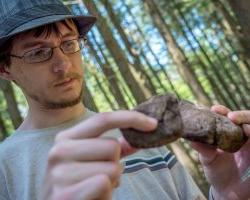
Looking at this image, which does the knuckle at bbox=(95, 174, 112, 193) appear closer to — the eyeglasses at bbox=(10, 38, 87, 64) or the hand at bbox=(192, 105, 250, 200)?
the hand at bbox=(192, 105, 250, 200)

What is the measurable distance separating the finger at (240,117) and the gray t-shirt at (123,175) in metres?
0.65

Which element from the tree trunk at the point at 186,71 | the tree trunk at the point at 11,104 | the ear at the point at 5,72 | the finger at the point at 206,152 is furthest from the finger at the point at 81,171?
the tree trunk at the point at 186,71

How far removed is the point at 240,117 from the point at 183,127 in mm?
477

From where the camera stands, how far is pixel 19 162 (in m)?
2.49

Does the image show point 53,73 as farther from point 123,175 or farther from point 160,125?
point 160,125

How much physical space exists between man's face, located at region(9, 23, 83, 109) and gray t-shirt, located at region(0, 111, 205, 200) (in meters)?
0.18

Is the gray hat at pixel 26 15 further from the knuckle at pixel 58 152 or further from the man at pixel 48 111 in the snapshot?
the knuckle at pixel 58 152

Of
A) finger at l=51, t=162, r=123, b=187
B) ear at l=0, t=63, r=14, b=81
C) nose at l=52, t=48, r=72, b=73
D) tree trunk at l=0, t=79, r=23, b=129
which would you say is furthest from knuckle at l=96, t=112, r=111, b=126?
tree trunk at l=0, t=79, r=23, b=129

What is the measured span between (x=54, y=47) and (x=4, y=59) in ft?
1.48

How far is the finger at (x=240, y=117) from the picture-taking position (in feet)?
6.65

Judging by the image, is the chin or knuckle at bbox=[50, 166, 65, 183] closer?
knuckle at bbox=[50, 166, 65, 183]

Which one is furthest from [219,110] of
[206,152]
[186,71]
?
[186,71]

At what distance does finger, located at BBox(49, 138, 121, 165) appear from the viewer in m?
1.34

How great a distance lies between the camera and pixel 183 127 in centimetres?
167
